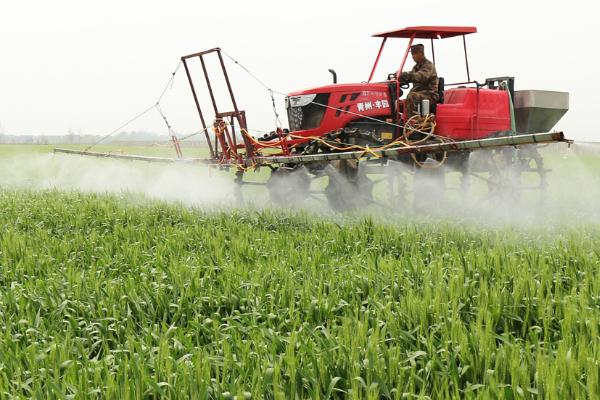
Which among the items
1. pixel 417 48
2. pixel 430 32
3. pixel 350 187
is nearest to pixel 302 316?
pixel 350 187

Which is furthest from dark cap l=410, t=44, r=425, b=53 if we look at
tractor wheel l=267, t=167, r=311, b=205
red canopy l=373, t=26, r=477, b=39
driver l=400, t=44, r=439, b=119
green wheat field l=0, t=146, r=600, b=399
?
green wheat field l=0, t=146, r=600, b=399

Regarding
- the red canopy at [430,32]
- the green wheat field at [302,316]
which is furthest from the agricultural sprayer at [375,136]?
the green wheat field at [302,316]

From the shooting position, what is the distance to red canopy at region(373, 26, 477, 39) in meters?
11.3

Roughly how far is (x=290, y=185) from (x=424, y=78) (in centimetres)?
322

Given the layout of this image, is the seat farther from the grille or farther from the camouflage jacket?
the grille

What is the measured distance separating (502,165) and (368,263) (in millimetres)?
7648

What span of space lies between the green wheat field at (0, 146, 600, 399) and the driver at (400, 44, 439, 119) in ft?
12.5

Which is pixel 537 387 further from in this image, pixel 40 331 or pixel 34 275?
pixel 34 275

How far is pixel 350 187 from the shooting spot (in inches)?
465

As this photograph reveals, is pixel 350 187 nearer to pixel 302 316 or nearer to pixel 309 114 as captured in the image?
pixel 309 114

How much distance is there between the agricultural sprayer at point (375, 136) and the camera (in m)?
11.7

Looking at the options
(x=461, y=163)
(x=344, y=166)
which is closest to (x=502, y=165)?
(x=461, y=163)

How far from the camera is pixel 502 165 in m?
12.6

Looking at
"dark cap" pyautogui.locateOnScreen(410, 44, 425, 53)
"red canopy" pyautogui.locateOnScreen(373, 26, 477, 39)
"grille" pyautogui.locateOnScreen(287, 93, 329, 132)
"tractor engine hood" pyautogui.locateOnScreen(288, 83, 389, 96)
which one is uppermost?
"red canopy" pyautogui.locateOnScreen(373, 26, 477, 39)
